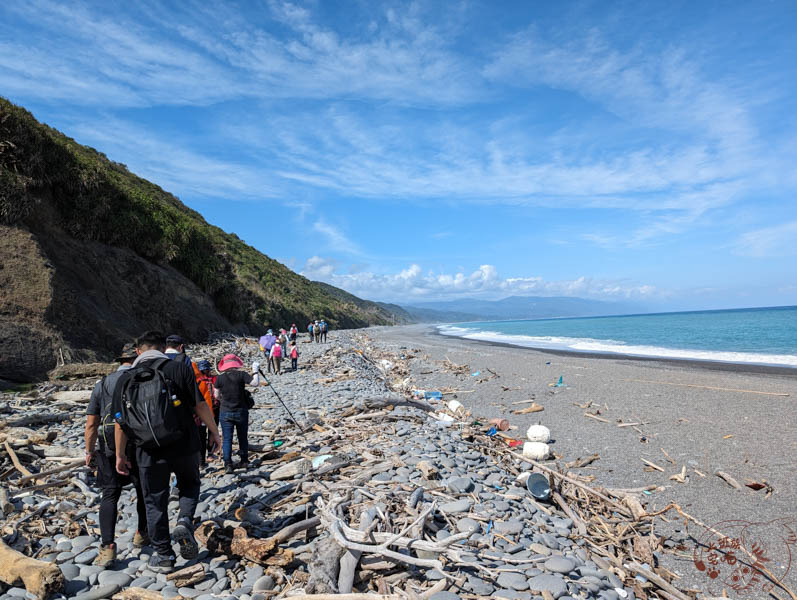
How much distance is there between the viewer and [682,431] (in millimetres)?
11078

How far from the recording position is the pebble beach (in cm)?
404

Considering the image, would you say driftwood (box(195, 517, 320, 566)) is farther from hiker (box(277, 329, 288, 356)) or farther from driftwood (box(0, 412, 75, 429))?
hiker (box(277, 329, 288, 356))

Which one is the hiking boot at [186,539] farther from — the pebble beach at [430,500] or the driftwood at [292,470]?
the driftwood at [292,470]

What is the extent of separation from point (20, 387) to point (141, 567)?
10230 millimetres

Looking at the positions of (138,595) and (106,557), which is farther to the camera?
(106,557)

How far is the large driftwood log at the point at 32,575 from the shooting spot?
3.48m

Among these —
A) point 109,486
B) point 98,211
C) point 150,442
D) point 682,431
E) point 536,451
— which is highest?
point 98,211

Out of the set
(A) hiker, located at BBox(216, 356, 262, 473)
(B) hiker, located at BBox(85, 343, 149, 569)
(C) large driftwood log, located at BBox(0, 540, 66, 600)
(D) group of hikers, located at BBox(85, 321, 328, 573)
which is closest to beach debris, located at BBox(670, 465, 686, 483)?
(A) hiker, located at BBox(216, 356, 262, 473)

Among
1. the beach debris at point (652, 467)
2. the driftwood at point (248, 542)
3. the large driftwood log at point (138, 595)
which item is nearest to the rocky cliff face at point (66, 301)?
the driftwood at point (248, 542)

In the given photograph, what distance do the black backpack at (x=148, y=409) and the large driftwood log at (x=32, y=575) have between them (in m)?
1.14

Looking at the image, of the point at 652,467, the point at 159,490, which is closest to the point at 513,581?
the point at 159,490

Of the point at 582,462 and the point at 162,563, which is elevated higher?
the point at 162,563

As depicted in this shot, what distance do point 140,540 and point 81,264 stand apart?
17200 mm

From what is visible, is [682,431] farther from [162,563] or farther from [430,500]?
[162,563]
